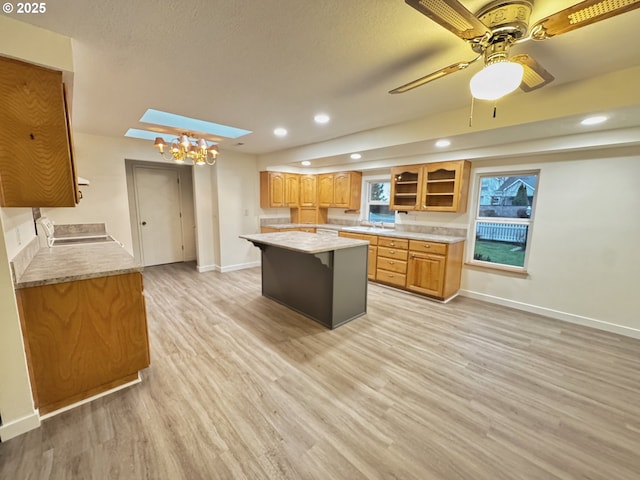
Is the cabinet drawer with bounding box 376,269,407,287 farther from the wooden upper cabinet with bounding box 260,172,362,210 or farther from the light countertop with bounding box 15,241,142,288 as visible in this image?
the light countertop with bounding box 15,241,142,288

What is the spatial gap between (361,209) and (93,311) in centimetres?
453

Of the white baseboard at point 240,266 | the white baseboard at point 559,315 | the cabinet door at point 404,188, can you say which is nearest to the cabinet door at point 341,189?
the cabinet door at point 404,188

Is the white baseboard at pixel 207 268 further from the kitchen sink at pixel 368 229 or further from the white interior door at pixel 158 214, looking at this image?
the kitchen sink at pixel 368 229

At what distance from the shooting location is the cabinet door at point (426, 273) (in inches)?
145

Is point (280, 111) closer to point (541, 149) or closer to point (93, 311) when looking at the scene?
point (93, 311)

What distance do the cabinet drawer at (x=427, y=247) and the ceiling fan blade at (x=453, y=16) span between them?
276cm

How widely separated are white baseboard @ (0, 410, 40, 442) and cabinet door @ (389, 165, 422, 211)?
4.51m

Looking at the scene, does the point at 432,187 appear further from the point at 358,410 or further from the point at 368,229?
the point at 358,410

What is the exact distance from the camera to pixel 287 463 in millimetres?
1406

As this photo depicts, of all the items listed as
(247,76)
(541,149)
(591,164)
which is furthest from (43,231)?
(591,164)

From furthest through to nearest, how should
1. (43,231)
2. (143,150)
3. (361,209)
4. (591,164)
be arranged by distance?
(361,209), (143,150), (591,164), (43,231)

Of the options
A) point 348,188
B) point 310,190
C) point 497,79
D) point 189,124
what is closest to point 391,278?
point 348,188

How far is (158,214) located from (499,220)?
6.36 m

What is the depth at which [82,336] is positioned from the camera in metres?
1.76
